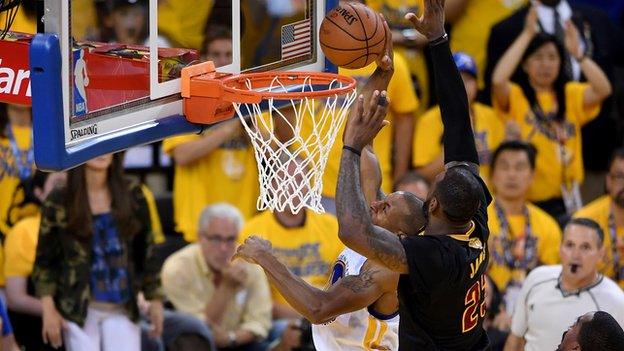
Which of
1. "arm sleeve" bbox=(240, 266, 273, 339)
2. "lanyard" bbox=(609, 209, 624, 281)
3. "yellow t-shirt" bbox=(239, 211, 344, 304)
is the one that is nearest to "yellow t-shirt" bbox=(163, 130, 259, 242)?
"yellow t-shirt" bbox=(239, 211, 344, 304)

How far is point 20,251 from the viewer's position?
820 centimetres

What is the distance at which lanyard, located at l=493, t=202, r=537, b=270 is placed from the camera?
29.4 feet

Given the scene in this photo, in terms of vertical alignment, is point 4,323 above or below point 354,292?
below

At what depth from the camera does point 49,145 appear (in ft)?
17.4

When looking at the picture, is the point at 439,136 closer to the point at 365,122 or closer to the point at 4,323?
the point at 4,323

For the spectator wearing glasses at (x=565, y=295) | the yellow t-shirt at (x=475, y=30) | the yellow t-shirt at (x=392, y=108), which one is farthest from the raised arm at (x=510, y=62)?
the spectator wearing glasses at (x=565, y=295)

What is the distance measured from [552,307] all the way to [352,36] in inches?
93.7

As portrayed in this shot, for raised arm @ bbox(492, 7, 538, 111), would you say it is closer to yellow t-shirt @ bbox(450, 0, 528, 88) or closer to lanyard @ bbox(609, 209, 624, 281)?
yellow t-shirt @ bbox(450, 0, 528, 88)

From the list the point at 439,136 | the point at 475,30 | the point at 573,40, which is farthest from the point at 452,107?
the point at 475,30

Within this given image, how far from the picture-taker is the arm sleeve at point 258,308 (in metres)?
8.59

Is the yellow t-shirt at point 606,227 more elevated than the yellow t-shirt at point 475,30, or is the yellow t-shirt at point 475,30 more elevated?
the yellow t-shirt at point 475,30

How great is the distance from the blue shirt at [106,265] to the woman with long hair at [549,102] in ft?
10.7

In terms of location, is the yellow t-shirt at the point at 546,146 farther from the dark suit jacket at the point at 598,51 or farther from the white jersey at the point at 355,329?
the white jersey at the point at 355,329

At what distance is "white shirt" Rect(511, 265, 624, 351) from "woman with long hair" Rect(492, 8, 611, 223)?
205cm
